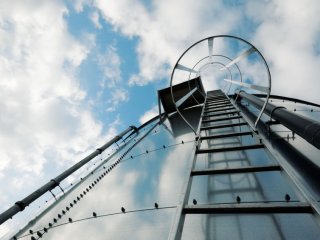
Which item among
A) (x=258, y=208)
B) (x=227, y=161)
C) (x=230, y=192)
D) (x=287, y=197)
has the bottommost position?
(x=258, y=208)

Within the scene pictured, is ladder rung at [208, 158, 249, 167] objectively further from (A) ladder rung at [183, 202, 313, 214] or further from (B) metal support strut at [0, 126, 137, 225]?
(B) metal support strut at [0, 126, 137, 225]

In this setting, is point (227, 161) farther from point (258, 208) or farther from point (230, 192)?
point (258, 208)

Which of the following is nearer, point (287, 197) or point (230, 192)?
point (287, 197)

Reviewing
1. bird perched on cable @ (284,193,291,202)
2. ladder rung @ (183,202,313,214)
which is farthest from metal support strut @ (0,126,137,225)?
bird perched on cable @ (284,193,291,202)

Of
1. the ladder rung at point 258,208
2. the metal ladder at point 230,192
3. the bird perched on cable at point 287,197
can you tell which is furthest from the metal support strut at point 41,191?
the bird perched on cable at point 287,197

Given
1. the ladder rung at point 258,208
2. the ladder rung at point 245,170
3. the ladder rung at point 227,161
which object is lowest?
the ladder rung at point 258,208

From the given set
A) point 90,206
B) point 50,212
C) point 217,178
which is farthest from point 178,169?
point 50,212

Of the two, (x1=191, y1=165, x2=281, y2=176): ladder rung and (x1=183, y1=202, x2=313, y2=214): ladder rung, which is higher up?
(x1=191, y1=165, x2=281, y2=176): ladder rung

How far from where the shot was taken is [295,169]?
3.28 metres

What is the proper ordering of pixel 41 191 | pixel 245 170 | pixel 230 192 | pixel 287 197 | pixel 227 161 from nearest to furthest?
pixel 287 197
pixel 245 170
pixel 230 192
pixel 227 161
pixel 41 191

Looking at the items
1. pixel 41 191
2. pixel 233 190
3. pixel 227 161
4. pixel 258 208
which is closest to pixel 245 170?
pixel 233 190

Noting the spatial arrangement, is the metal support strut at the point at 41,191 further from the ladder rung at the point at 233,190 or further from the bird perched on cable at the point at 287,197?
the bird perched on cable at the point at 287,197

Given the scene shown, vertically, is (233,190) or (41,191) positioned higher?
(41,191)

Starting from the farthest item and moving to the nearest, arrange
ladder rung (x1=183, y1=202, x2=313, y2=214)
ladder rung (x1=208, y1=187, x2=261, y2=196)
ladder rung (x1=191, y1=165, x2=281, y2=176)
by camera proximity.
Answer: ladder rung (x1=208, y1=187, x2=261, y2=196)
ladder rung (x1=191, y1=165, x2=281, y2=176)
ladder rung (x1=183, y1=202, x2=313, y2=214)
